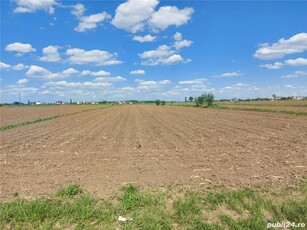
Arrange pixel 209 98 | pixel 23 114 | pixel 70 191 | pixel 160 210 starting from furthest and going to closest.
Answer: pixel 209 98
pixel 23 114
pixel 70 191
pixel 160 210

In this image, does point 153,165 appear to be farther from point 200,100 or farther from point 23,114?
point 200,100

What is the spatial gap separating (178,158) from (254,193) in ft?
14.6

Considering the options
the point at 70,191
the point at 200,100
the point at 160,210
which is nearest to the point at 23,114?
the point at 70,191

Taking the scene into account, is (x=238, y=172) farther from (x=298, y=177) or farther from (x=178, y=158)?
(x=178, y=158)

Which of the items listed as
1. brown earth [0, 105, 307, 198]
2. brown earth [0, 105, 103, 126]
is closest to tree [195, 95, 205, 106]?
brown earth [0, 105, 103, 126]

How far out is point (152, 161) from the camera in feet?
35.3

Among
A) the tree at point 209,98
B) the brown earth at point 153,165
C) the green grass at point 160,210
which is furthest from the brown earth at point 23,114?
the tree at point 209,98

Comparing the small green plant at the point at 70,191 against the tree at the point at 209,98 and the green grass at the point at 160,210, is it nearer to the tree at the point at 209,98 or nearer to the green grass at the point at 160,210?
the green grass at the point at 160,210

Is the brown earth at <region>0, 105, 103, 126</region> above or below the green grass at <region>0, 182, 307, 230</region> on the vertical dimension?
above

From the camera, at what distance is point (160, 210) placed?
614 cm

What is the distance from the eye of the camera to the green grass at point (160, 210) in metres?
5.65

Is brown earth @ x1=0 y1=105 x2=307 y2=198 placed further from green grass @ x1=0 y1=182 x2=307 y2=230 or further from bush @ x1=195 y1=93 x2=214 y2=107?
bush @ x1=195 y1=93 x2=214 y2=107

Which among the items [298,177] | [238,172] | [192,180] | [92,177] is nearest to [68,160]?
[92,177]

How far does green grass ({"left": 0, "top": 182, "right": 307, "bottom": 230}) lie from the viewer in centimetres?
565
